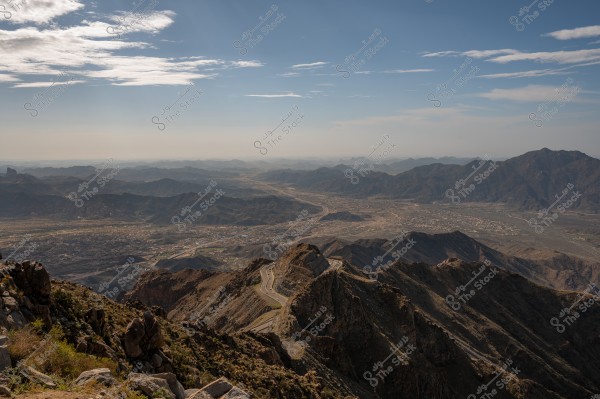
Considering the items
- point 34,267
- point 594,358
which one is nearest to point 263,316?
point 34,267

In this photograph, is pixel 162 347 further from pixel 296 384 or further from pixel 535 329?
pixel 535 329

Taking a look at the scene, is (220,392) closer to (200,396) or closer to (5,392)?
(200,396)

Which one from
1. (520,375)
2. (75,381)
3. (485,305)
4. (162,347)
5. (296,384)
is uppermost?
Result: (75,381)

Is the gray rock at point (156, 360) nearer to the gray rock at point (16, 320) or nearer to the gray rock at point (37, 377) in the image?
the gray rock at point (16, 320)

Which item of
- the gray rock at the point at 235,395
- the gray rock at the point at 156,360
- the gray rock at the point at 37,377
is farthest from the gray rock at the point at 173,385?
the gray rock at the point at 156,360

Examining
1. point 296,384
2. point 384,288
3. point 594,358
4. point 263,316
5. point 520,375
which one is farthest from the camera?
point 594,358

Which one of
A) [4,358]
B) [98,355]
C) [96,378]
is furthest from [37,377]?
[98,355]

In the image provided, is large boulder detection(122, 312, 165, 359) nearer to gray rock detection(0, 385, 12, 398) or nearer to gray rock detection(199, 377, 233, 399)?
gray rock detection(199, 377, 233, 399)
